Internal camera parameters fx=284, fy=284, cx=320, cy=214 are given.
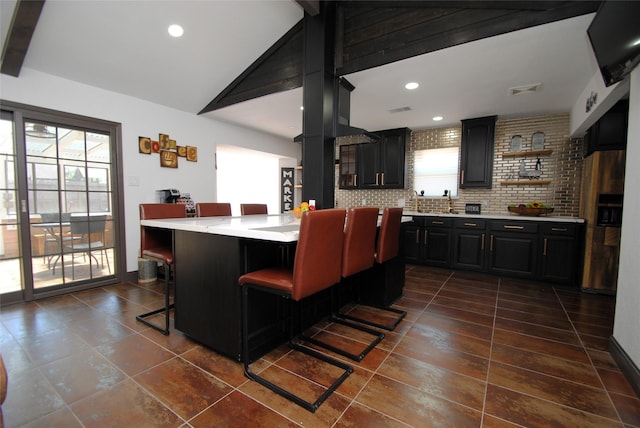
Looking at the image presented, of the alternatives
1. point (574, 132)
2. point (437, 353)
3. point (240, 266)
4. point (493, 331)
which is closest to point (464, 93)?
point (574, 132)

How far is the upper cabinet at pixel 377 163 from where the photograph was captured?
5332mm

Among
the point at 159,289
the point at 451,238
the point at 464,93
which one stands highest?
the point at 464,93

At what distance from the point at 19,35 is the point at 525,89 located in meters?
5.31

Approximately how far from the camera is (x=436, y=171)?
532 cm

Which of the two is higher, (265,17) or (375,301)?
(265,17)

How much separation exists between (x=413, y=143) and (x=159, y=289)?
15.9 ft

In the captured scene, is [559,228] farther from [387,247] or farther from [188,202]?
[188,202]

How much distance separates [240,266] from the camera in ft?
6.22

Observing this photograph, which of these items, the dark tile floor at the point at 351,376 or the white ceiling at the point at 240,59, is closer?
the dark tile floor at the point at 351,376

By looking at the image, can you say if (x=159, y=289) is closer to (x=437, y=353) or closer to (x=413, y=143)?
(x=437, y=353)

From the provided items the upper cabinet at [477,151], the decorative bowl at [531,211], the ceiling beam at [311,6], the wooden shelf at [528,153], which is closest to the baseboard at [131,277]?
the ceiling beam at [311,6]

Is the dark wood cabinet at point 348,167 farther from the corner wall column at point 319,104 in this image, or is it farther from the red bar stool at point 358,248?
the red bar stool at point 358,248

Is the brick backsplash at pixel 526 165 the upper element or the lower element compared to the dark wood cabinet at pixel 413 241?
upper

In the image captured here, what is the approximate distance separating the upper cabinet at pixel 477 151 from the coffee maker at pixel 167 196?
4.69 m
